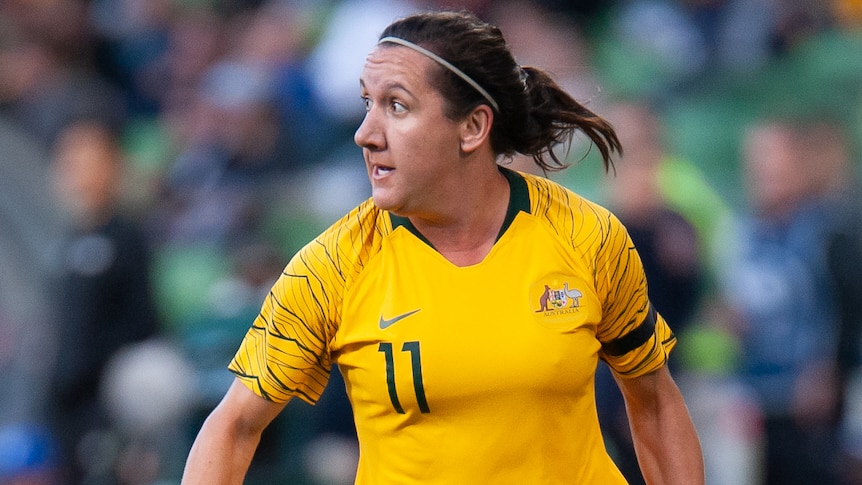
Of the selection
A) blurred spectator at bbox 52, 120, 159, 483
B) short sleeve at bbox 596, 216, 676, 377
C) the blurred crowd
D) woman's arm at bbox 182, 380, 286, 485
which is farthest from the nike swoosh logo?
blurred spectator at bbox 52, 120, 159, 483

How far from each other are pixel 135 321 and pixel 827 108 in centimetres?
367

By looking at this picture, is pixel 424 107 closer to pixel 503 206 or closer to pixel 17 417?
pixel 503 206

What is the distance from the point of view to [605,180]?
22.4ft

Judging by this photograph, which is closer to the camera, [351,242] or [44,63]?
[351,242]

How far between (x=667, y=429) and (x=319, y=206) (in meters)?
4.53

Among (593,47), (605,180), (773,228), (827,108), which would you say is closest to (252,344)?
(773,228)

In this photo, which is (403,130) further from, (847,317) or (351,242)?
(847,317)

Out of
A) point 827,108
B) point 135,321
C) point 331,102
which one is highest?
point 331,102

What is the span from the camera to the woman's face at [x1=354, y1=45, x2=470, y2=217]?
3025mm

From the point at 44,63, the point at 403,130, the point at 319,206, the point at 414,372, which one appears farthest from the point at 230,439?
the point at 44,63

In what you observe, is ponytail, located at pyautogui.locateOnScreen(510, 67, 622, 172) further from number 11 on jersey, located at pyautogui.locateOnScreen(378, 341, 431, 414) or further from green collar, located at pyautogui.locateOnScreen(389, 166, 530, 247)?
number 11 on jersey, located at pyautogui.locateOnScreen(378, 341, 431, 414)

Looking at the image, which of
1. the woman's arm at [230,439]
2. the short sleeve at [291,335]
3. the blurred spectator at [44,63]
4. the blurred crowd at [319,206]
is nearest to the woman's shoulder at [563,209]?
the short sleeve at [291,335]

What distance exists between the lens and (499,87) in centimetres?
315

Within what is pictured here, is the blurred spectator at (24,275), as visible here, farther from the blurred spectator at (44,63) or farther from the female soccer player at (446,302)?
the female soccer player at (446,302)
